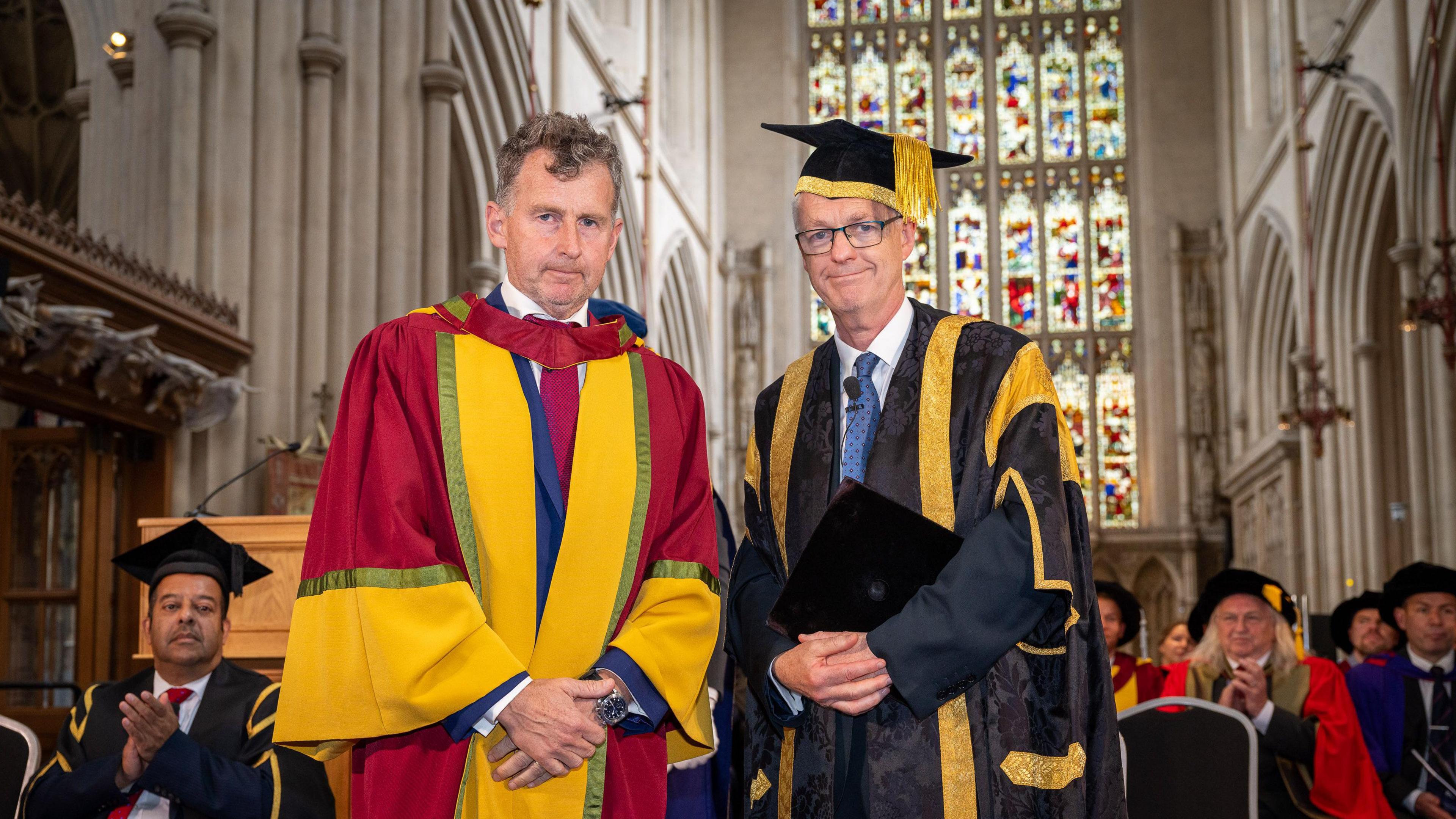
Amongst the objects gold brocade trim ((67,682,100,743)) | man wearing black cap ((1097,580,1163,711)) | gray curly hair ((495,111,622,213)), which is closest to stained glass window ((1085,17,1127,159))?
man wearing black cap ((1097,580,1163,711))

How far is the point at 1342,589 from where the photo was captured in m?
15.0

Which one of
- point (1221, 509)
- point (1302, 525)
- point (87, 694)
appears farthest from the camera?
point (1221, 509)

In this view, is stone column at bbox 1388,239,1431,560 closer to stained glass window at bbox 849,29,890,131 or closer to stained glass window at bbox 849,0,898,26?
stained glass window at bbox 849,29,890,131

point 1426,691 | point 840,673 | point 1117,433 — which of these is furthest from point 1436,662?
point 1117,433

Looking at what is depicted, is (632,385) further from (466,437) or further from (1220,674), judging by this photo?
(1220,674)

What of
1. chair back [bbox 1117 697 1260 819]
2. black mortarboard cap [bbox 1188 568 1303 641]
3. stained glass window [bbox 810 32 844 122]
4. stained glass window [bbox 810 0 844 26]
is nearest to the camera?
chair back [bbox 1117 697 1260 819]

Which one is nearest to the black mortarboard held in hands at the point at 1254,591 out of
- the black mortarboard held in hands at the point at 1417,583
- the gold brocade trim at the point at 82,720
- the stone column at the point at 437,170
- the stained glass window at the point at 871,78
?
the black mortarboard held in hands at the point at 1417,583

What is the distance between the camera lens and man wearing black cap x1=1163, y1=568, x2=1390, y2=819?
4.56 m

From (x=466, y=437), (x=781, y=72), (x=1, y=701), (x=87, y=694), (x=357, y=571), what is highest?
(x=781, y=72)

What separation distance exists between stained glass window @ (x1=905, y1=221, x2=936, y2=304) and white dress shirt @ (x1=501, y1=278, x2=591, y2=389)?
66.0 ft

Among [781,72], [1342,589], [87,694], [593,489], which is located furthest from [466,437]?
[781,72]

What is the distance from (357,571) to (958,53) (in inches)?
890

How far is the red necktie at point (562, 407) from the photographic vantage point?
7.40 ft

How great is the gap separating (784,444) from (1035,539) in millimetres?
561
